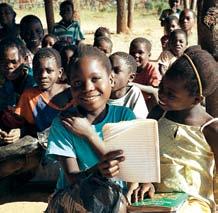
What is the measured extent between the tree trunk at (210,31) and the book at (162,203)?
1.76m

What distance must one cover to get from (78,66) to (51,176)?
2.46 meters

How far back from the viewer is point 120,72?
4133mm

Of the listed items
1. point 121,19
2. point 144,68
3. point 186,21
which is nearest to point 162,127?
point 144,68

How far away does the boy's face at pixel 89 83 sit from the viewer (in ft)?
8.25

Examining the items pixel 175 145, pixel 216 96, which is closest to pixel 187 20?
pixel 216 96

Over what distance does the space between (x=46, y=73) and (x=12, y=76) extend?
0.43 m

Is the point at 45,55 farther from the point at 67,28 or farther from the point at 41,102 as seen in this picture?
the point at 67,28

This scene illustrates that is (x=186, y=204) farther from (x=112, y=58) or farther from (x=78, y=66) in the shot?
(x=112, y=58)

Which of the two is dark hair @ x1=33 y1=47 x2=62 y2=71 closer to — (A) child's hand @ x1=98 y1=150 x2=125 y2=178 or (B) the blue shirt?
(B) the blue shirt

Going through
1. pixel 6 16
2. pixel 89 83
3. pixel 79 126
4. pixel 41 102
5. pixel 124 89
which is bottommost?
pixel 6 16

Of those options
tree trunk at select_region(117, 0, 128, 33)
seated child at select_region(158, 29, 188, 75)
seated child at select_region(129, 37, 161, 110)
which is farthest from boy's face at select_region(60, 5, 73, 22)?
tree trunk at select_region(117, 0, 128, 33)

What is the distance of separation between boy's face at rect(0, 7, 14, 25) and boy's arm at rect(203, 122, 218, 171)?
5854 millimetres

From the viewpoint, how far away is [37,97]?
4203 mm

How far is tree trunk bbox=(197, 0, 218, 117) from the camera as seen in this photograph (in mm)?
4160
